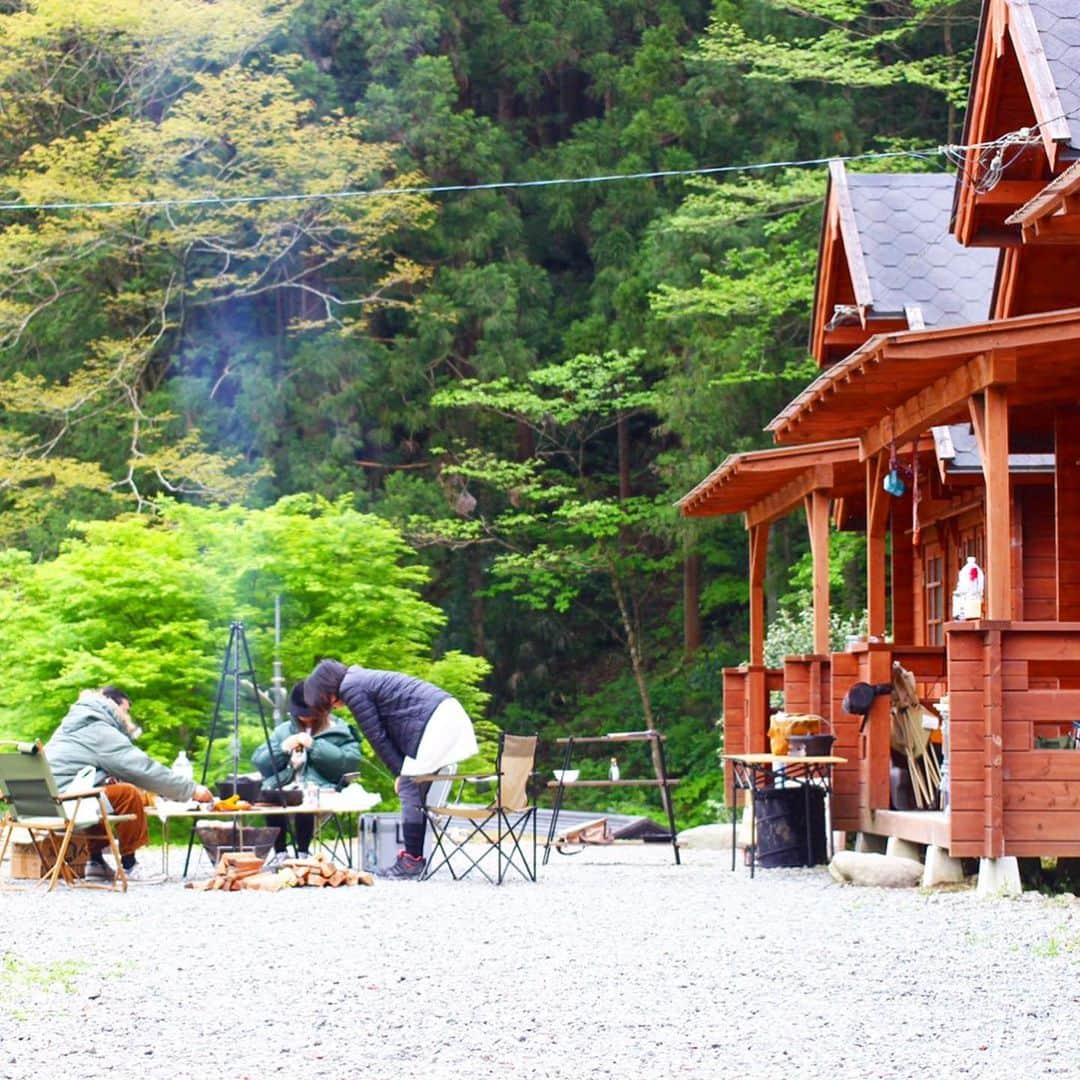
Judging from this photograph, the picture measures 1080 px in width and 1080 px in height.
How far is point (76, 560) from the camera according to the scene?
1762 cm

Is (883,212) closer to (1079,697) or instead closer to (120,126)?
(1079,697)

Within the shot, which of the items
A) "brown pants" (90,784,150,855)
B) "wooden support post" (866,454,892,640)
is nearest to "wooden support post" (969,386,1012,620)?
"wooden support post" (866,454,892,640)

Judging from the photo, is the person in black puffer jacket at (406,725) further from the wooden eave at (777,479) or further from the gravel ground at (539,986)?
the wooden eave at (777,479)

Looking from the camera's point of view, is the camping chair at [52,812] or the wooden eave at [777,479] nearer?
the camping chair at [52,812]

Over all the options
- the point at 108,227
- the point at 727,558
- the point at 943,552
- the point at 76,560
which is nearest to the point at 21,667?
the point at 76,560

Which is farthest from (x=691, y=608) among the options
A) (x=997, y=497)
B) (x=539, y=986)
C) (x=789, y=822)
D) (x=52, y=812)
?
(x=539, y=986)

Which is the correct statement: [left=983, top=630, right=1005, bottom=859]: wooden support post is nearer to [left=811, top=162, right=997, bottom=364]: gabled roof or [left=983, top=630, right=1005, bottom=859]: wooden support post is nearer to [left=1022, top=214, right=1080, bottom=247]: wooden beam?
[left=1022, top=214, right=1080, bottom=247]: wooden beam

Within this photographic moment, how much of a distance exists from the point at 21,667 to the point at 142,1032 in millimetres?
12836

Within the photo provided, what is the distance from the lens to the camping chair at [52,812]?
32.9 feet

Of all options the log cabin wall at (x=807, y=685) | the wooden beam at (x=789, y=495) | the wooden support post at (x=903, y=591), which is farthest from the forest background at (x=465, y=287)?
the log cabin wall at (x=807, y=685)

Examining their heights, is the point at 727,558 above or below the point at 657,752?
above

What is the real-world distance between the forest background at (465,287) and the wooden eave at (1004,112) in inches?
447

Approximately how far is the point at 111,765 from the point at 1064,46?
260 inches

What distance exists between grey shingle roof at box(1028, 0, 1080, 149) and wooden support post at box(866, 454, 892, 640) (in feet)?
8.15
